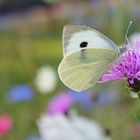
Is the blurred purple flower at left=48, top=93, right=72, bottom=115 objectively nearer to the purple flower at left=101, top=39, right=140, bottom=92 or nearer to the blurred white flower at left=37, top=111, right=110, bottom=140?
the blurred white flower at left=37, top=111, right=110, bottom=140

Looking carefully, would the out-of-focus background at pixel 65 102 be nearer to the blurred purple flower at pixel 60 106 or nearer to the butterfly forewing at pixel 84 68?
the blurred purple flower at pixel 60 106

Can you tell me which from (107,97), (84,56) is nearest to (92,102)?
(107,97)

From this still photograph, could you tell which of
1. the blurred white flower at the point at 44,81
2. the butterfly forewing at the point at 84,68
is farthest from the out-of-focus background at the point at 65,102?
the butterfly forewing at the point at 84,68

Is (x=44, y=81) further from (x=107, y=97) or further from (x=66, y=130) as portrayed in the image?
(x=66, y=130)

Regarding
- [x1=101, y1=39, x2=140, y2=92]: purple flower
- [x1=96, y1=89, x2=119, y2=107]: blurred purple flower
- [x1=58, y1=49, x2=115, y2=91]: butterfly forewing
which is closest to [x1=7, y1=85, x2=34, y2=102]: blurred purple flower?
[x1=96, y1=89, x2=119, y2=107]: blurred purple flower

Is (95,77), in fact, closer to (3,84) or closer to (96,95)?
(96,95)

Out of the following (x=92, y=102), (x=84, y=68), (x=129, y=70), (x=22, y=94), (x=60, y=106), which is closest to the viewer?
(x=129, y=70)
